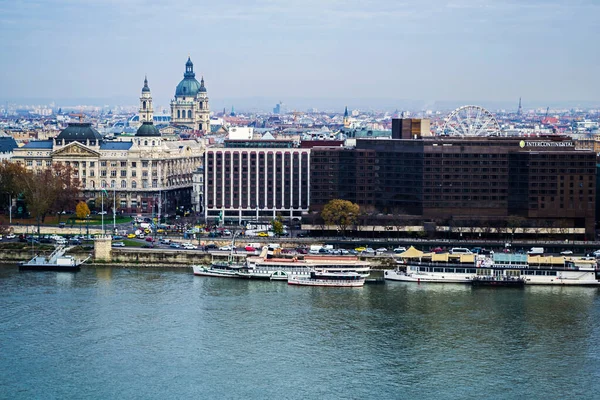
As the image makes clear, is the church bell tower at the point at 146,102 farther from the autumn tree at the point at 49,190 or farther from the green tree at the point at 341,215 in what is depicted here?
the green tree at the point at 341,215

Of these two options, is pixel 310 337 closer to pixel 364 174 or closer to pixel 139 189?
pixel 364 174

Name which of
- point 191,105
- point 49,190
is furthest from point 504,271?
point 191,105

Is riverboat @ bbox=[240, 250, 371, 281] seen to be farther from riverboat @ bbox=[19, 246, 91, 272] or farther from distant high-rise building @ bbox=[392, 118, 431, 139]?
distant high-rise building @ bbox=[392, 118, 431, 139]

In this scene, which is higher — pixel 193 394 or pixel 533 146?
pixel 533 146

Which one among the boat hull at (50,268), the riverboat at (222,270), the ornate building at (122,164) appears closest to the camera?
the riverboat at (222,270)

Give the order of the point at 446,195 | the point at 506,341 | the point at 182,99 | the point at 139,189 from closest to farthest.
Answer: the point at 506,341 < the point at 446,195 < the point at 139,189 < the point at 182,99

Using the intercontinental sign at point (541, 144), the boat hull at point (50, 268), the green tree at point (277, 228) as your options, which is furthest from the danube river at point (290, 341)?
the intercontinental sign at point (541, 144)

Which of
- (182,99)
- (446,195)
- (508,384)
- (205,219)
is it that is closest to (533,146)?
(446,195)
